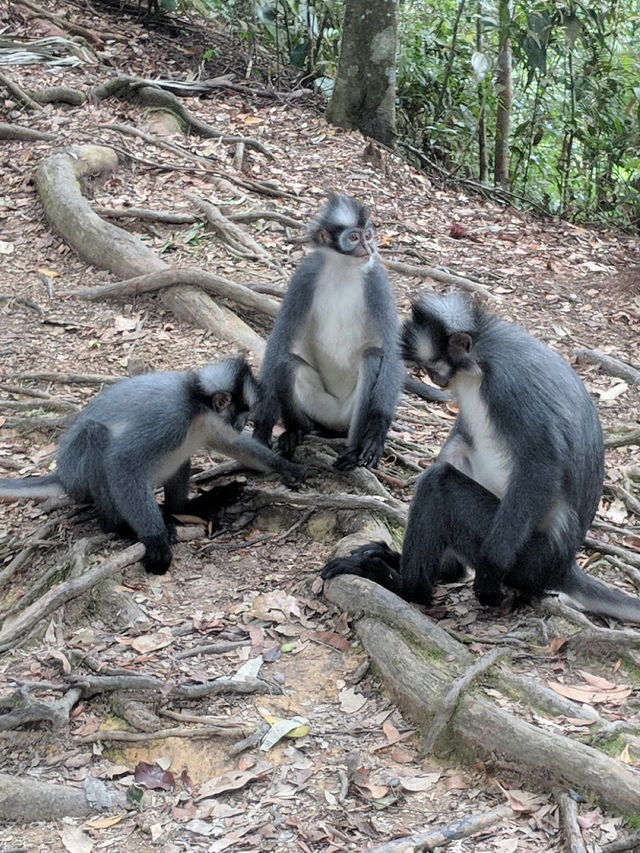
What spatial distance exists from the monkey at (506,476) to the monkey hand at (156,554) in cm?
91

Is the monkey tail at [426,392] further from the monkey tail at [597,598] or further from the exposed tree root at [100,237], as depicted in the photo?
the monkey tail at [597,598]

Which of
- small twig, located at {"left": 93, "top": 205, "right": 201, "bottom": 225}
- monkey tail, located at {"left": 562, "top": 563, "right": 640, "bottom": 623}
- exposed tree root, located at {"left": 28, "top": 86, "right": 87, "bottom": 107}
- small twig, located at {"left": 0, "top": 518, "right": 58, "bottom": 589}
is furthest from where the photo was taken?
exposed tree root, located at {"left": 28, "top": 86, "right": 87, "bottom": 107}

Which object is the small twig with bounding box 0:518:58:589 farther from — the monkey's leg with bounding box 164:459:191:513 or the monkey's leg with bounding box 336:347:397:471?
the monkey's leg with bounding box 336:347:397:471

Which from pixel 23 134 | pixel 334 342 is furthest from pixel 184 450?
pixel 23 134

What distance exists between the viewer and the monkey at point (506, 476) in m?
3.94

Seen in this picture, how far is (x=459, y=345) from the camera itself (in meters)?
4.09

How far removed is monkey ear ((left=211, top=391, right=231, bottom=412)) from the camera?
16.1 feet

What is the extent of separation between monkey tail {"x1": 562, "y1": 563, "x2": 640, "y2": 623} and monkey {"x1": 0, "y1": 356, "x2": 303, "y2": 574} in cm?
162

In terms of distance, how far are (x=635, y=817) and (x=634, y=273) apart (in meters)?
6.07

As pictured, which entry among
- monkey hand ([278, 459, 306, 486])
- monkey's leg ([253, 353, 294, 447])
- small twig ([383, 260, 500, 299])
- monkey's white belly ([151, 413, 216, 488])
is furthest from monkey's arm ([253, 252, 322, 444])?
small twig ([383, 260, 500, 299])

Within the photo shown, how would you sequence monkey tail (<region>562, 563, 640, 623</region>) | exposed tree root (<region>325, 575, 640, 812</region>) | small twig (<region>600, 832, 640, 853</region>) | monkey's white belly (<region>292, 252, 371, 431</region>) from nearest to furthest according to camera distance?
small twig (<region>600, 832, 640, 853</region>), exposed tree root (<region>325, 575, 640, 812</region>), monkey tail (<region>562, 563, 640, 623</region>), monkey's white belly (<region>292, 252, 371, 431</region>)

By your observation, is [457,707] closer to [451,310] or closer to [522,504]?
[522,504]

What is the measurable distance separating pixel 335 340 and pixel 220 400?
3.11 ft

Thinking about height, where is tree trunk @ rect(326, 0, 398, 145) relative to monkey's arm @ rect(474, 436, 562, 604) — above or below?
above
